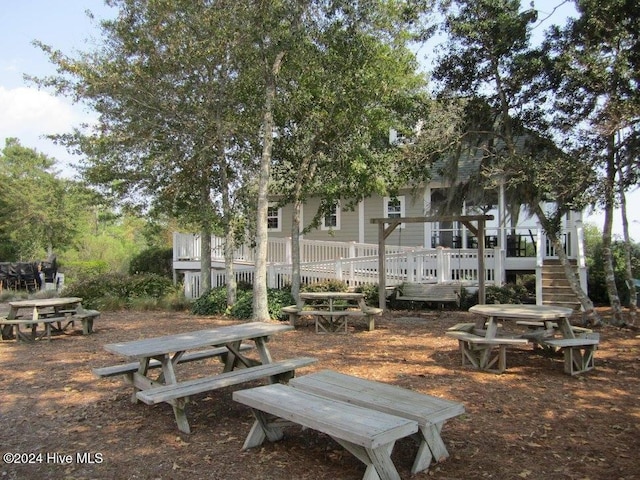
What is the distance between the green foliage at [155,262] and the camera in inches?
869

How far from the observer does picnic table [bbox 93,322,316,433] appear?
4383 mm

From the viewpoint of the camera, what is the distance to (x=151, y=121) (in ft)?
41.5

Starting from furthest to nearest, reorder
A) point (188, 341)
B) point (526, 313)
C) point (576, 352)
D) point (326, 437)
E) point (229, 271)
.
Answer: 1. point (229, 271)
2. point (526, 313)
3. point (576, 352)
4. point (188, 341)
5. point (326, 437)

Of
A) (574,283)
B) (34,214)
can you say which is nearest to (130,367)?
(574,283)

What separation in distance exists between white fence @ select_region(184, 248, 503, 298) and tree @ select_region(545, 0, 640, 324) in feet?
14.1

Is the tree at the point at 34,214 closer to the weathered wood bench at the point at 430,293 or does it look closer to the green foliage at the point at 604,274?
the weathered wood bench at the point at 430,293

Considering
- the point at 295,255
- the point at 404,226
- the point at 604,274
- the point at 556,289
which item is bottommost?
the point at 556,289

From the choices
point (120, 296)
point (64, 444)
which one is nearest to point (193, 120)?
point (120, 296)

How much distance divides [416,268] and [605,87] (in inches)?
265

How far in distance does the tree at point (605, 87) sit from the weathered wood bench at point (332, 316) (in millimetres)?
4853

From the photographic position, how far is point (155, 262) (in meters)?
22.2

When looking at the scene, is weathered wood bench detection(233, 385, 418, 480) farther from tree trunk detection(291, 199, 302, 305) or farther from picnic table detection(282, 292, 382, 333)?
tree trunk detection(291, 199, 302, 305)

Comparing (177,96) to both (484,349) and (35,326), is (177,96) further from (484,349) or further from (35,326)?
(484,349)

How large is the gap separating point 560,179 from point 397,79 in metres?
4.40
